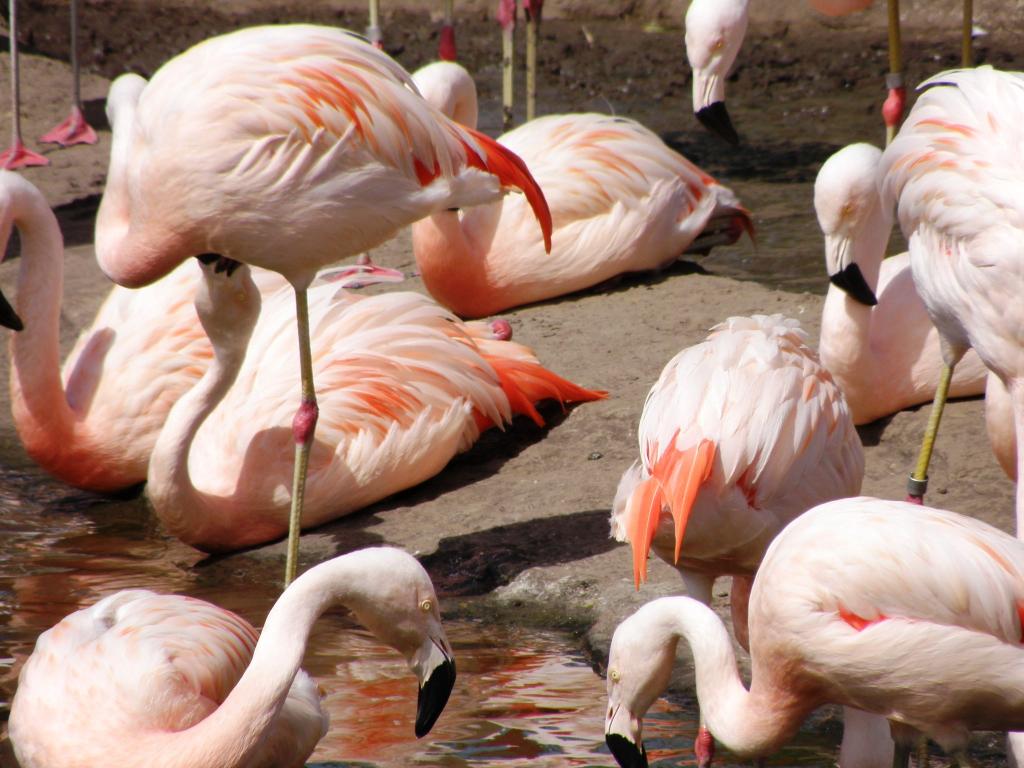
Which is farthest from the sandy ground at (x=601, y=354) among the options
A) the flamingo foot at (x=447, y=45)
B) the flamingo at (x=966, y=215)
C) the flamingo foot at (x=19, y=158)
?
the flamingo foot at (x=447, y=45)

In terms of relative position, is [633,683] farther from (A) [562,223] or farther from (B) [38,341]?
(A) [562,223]

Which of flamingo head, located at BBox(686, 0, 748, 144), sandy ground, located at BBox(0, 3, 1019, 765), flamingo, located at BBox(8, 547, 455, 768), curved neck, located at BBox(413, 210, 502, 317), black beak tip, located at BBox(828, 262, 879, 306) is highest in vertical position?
flamingo head, located at BBox(686, 0, 748, 144)

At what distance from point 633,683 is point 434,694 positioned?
0.38 metres

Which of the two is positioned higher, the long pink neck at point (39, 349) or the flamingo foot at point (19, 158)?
the long pink neck at point (39, 349)

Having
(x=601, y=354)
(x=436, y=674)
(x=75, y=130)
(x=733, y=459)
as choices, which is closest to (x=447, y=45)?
(x=75, y=130)

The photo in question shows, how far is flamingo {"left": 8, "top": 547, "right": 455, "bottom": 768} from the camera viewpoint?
2633 mm

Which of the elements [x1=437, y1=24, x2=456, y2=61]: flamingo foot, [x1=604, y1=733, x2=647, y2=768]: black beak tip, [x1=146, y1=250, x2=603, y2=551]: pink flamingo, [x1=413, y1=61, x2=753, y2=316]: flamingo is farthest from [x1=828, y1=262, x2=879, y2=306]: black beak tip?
[x1=437, y1=24, x2=456, y2=61]: flamingo foot

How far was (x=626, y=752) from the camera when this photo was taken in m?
2.82

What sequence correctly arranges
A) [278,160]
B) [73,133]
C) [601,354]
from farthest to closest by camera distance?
[73,133]
[601,354]
[278,160]

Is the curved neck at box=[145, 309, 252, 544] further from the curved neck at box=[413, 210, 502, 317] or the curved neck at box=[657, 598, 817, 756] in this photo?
the curved neck at box=[657, 598, 817, 756]

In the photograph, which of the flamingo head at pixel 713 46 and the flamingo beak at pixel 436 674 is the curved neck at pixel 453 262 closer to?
the flamingo head at pixel 713 46

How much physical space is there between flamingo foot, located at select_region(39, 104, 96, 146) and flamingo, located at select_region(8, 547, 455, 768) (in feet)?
16.5

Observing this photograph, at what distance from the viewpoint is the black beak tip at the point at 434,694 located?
113 inches

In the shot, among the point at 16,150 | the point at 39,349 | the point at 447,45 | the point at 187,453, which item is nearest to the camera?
the point at 187,453
